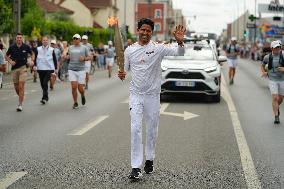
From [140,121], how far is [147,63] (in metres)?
0.69

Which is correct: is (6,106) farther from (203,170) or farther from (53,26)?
(53,26)

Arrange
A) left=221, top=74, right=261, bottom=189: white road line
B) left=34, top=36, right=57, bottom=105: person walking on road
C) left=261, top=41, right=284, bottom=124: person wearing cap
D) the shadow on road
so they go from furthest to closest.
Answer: the shadow on road, left=34, top=36, right=57, bottom=105: person walking on road, left=261, top=41, right=284, bottom=124: person wearing cap, left=221, top=74, right=261, bottom=189: white road line

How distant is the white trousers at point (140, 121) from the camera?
23.8 feet

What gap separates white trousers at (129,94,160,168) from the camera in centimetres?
726

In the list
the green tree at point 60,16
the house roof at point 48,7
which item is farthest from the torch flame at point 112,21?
the house roof at point 48,7

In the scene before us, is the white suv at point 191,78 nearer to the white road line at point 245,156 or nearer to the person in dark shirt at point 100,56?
the white road line at point 245,156

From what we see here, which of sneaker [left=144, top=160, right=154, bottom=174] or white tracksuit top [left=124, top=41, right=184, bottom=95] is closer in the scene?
white tracksuit top [left=124, top=41, right=184, bottom=95]

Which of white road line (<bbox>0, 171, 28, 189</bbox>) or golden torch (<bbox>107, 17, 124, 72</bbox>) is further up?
golden torch (<bbox>107, 17, 124, 72</bbox>)

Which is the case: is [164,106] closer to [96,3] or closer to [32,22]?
[32,22]

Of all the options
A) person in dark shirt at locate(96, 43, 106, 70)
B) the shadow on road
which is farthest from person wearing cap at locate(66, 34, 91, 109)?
person in dark shirt at locate(96, 43, 106, 70)

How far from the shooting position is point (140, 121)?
7348 mm

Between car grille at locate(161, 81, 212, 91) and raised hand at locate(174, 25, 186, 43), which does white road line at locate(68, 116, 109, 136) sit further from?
raised hand at locate(174, 25, 186, 43)

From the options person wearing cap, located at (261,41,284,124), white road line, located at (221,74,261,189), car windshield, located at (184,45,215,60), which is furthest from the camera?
car windshield, located at (184,45,215,60)

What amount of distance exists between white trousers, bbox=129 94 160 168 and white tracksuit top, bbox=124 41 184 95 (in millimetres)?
94
